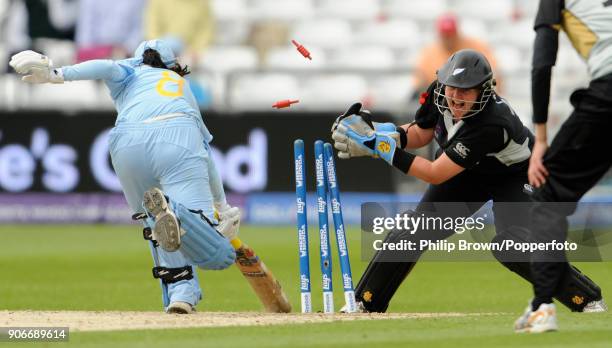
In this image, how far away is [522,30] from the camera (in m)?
19.9

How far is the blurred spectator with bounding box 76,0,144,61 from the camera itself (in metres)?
17.8

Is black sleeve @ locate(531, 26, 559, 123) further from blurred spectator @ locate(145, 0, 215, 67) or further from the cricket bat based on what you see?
blurred spectator @ locate(145, 0, 215, 67)

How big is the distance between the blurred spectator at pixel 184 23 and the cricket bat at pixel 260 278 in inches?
366

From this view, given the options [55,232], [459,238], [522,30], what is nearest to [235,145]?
[55,232]

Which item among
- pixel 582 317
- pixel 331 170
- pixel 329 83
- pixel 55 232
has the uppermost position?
pixel 331 170

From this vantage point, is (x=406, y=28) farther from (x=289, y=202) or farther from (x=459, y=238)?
(x=459, y=238)

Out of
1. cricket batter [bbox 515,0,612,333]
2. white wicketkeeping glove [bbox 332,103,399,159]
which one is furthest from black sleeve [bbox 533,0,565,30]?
white wicketkeeping glove [bbox 332,103,399,159]

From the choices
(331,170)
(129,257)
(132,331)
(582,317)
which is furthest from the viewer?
(129,257)

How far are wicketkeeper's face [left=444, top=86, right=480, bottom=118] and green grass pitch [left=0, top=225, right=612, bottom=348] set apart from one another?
119cm

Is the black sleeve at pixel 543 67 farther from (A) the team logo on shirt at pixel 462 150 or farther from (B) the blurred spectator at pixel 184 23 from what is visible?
(B) the blurred spectator at pixel 184 23

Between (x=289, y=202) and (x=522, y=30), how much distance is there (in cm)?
477

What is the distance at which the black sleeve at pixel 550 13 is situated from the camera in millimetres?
6434

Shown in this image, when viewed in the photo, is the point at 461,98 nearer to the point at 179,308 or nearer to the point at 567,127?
the point at 567,127

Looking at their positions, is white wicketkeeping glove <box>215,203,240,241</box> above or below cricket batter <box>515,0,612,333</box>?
below
